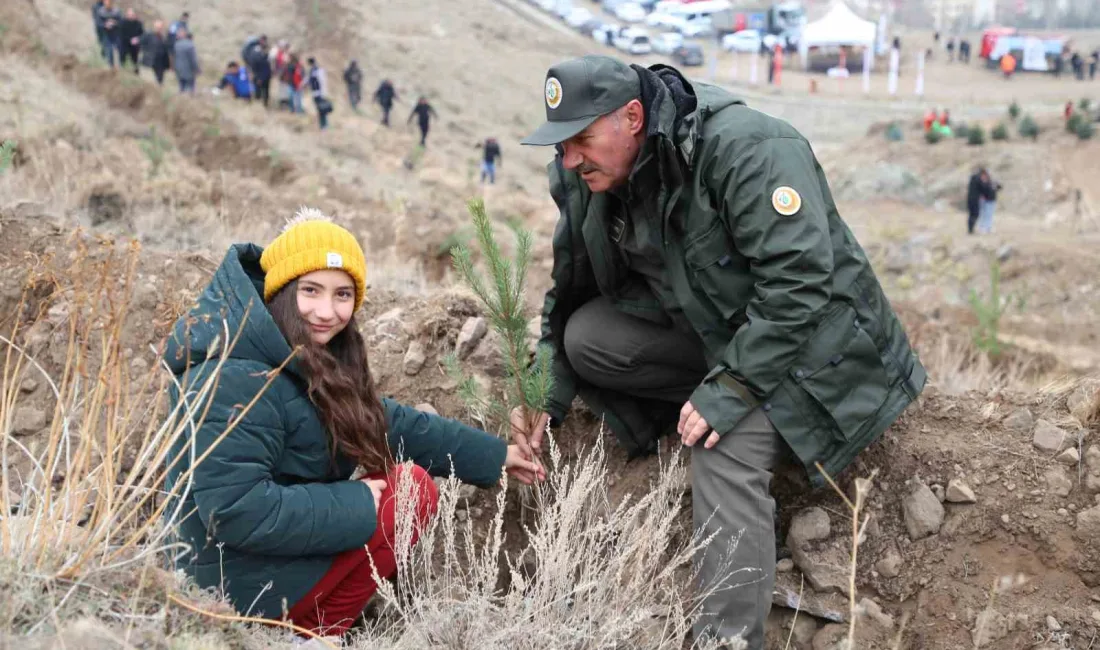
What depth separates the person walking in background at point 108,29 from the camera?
1636 cm

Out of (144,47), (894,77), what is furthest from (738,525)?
(894,77)

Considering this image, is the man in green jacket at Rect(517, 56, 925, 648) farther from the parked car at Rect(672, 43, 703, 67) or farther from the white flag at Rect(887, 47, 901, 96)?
the white flag at Rect(887, 47, 901, 96)

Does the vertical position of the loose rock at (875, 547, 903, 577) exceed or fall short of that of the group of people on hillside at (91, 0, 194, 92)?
it falls short

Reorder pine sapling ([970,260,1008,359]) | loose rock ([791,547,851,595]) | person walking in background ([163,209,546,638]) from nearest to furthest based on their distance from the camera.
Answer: person walking in background ([163,209,546,638]) < loose rock ([791,547,851,595]) < pine sapling ([970,260,1008,359])

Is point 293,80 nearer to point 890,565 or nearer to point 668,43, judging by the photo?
point 890,565

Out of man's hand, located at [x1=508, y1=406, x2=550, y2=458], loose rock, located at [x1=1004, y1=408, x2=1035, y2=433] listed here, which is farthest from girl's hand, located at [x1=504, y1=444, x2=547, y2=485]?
loose rock, located at [x1=1004, y1=408, x2=1035, y2=433]

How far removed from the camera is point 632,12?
3503 centimetres

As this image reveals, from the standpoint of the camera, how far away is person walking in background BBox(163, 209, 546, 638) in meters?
2.59

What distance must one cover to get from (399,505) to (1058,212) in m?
22.1

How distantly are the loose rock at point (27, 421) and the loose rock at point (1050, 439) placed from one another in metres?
3.75

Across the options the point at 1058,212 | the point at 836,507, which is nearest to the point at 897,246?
the point at 1058,212

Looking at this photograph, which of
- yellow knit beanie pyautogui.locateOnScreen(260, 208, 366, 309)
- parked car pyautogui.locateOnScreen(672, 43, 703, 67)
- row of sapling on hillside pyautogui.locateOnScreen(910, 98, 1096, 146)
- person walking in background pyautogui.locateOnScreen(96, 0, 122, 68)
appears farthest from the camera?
parked car pyautogui.locateOnScreen(672, 43, 703, 67)

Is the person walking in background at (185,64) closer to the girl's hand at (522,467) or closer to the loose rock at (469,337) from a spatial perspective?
the loose rock at (469,337)

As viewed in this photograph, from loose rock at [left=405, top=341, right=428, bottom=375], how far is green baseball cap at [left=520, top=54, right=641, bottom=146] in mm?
1408
